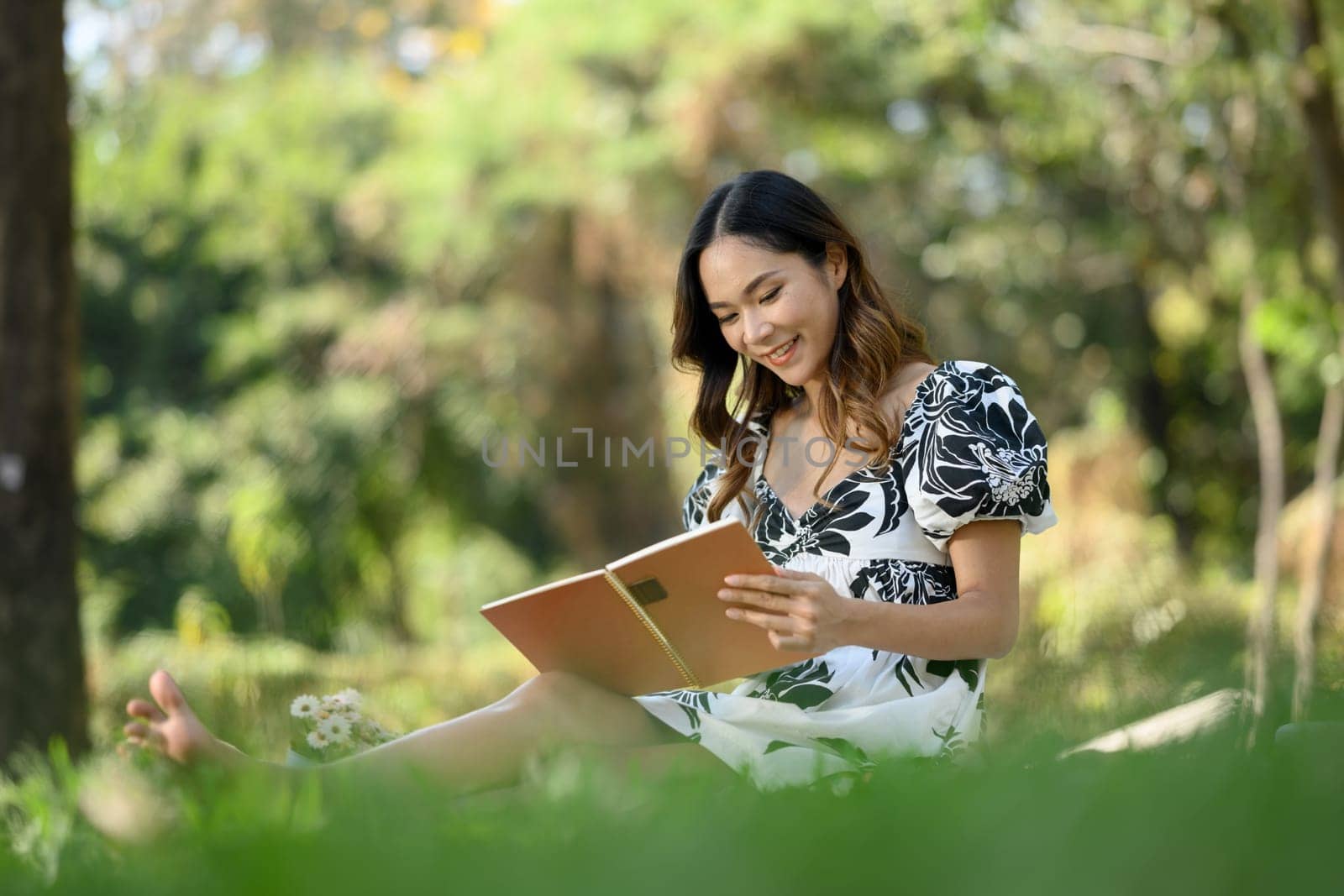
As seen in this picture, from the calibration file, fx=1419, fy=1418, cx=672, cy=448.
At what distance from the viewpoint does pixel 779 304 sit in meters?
2.76

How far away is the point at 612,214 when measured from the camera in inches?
468

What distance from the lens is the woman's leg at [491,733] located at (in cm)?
191

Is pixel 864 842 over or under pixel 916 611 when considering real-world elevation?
over

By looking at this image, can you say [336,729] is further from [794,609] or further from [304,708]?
[794,609]

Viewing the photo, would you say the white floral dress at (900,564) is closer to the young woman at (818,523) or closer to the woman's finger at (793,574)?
the young woman at (818,523)

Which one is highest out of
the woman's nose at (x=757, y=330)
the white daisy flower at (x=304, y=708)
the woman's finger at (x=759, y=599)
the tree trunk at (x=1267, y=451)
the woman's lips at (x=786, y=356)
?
the woman's nose at (x=757, y=330)

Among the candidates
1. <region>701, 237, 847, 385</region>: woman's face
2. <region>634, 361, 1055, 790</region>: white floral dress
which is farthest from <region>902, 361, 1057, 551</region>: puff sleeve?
<region>701, 237, 847, 385</region>: woman's face

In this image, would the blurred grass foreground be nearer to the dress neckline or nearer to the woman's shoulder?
the woman's shoulder

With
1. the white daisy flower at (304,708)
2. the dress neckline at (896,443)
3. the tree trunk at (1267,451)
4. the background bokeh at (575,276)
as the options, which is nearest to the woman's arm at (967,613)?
the dress neckline at (896,443)

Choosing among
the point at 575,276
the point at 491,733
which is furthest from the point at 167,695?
the point at 575,276

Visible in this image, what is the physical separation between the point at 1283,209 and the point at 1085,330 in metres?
5.16

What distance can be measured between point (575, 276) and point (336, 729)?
34.9 feet

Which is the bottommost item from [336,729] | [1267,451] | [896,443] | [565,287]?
[1267,451]

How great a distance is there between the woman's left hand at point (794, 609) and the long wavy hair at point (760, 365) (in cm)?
49
